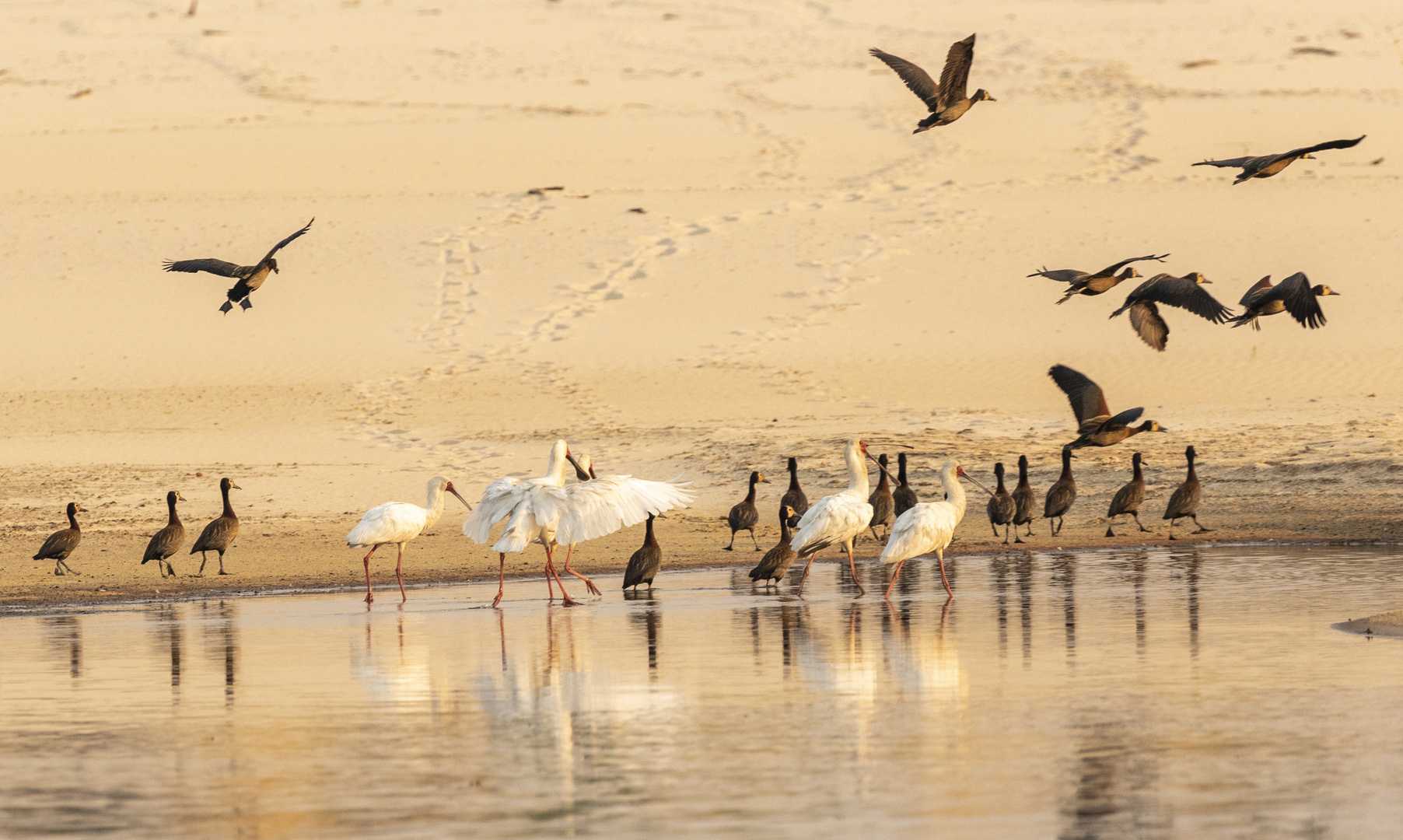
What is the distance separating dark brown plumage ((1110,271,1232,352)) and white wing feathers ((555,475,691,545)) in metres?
4.17

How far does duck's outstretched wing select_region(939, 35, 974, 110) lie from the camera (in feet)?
48.7

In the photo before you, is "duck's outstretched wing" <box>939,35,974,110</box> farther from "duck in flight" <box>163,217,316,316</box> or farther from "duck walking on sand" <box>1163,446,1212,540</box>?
"duck walking on sand" <box>1163,446,1212,540</box>

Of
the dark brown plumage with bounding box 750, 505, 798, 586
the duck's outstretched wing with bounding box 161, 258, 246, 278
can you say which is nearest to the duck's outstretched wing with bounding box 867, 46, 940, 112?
the dark brown plumage with bounding box 750, 505, 798, 586

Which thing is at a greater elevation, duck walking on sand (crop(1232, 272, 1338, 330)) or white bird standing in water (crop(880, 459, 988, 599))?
duck walking on sand (crop(1232, 272, 1338, 330))

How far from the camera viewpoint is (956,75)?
15.0 m

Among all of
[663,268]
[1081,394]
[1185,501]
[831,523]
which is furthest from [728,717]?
[663,268]

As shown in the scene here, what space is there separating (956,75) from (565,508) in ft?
16.9

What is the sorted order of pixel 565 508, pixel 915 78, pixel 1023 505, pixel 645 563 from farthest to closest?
pixel 1023 505, pixel 645 563, pixel 565 508, pixel 915 78

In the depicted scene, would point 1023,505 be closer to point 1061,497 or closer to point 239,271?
point 1061,497

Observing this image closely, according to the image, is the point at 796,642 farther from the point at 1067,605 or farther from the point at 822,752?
the point at 822,752

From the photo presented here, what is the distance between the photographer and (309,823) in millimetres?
7961

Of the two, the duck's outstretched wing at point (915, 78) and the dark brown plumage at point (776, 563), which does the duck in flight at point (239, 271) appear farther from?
the duck's outstretched wing at point (915, 78)

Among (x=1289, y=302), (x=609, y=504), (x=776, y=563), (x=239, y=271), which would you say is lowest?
(x=776, y=563)

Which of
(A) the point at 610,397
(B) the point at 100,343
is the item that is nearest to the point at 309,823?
(A) the point at 610,397
